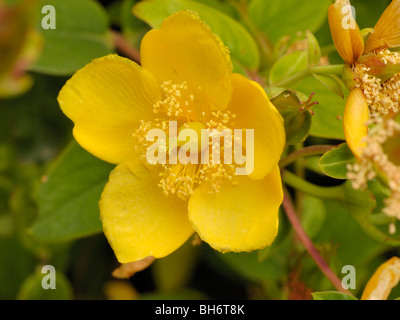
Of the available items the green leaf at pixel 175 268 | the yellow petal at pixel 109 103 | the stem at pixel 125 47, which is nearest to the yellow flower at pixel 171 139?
the yellow petal at pixel 109 103

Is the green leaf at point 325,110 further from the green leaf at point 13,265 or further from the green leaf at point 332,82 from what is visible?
the green leaf at point 13,265

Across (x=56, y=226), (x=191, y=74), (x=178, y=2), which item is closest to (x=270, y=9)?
(x=178, y=2)

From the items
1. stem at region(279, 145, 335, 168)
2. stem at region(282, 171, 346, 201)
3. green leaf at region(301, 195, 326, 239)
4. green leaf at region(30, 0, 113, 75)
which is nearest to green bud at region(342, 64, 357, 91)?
stem at region(279, 145, 335, 168)

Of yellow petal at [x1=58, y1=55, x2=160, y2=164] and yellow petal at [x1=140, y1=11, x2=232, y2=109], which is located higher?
yellow petal at [x1=140, y1=11, x2=232, y2=109]

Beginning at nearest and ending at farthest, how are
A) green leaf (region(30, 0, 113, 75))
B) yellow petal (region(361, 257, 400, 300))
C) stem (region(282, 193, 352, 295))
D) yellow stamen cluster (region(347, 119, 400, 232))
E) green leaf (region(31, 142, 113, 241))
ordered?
yellow stamen cluster (region(347, 119, 400, 232)) < yellow petal (region(361, 257, 400, 300)) < stem (region(282, 193, 352, 295)) < green leaf (region(31, 142, 113, 241)) < green leaf (region(30, 0, 113, 75))

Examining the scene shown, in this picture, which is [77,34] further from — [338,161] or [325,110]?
[338,161]

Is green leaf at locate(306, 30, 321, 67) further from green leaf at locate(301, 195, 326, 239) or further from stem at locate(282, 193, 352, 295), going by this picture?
green leaf at locate(301, 195, 326, 239)

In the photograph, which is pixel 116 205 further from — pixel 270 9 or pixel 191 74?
pixel 270 9
